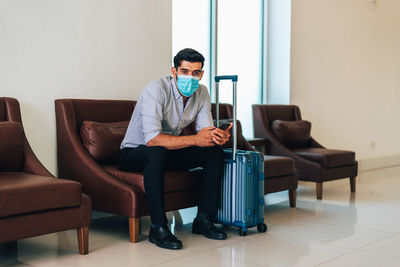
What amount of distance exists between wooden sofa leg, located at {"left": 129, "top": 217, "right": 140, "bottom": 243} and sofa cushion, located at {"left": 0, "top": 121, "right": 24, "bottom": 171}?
739mm

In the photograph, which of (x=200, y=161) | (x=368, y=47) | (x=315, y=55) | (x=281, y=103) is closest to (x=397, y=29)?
(x=368, y=47)

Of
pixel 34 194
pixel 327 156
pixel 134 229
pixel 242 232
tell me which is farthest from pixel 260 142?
pixel 34 194

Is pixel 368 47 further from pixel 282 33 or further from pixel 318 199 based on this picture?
pixel 318 199

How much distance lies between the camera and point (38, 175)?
299 cm

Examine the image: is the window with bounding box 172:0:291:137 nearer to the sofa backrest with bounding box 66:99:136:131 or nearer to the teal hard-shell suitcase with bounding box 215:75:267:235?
the sofa backrest with bounding box 66:99:136:131

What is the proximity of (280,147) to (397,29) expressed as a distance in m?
3.97

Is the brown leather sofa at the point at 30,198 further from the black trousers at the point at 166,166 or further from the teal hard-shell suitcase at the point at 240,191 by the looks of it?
the teal hard-shell suitcase at the point at 240,191

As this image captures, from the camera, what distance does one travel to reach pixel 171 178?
10.7 ft

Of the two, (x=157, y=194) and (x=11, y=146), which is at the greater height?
(x=11, y=146)

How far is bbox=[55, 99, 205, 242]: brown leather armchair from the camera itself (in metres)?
3.13

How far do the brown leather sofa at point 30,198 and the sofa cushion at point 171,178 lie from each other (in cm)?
43

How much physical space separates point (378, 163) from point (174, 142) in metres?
5.02

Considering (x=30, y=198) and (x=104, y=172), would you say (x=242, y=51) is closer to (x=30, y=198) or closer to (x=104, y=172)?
(x=104, y=172)

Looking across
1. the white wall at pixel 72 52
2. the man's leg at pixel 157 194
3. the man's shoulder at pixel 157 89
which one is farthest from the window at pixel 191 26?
the man's leg at pixel 157 194
